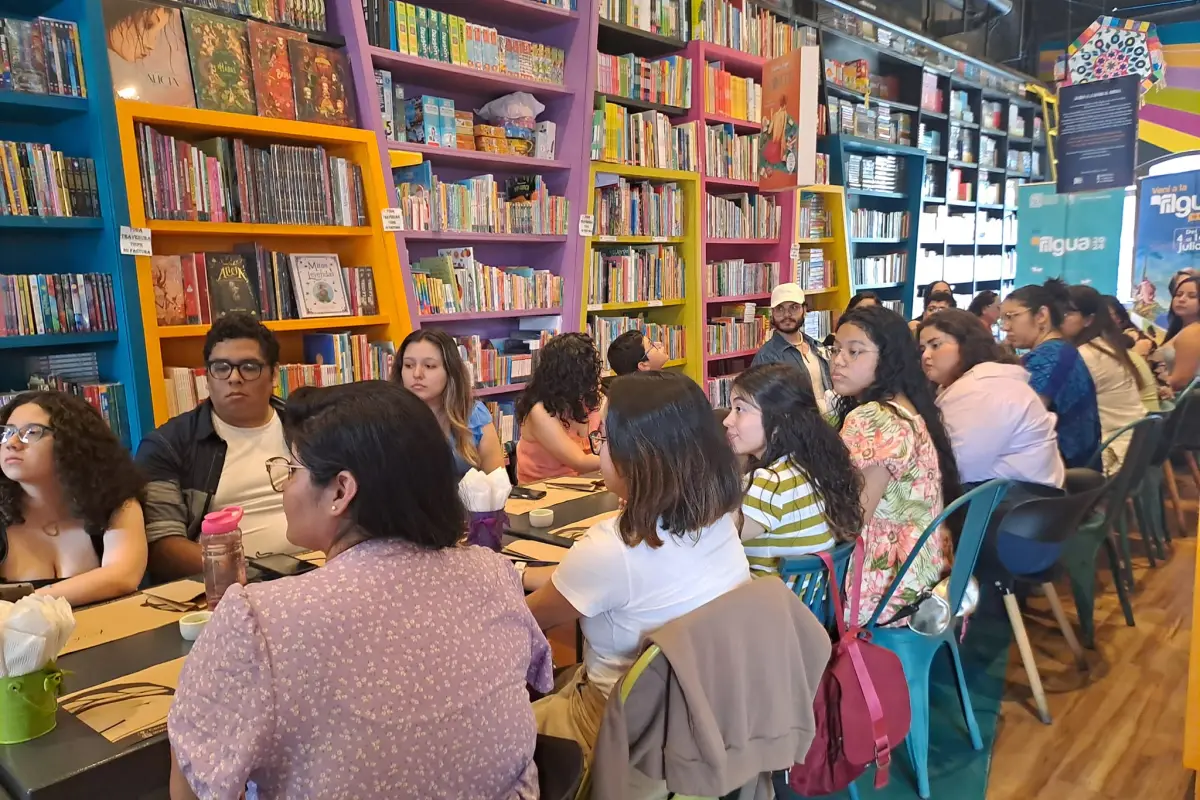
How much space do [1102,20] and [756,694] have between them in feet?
24.9

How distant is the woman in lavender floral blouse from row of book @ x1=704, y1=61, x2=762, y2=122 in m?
4.37

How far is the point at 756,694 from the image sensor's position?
139 cm

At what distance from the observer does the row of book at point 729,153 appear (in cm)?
515

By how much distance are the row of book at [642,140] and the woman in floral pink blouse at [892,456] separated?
2.15m

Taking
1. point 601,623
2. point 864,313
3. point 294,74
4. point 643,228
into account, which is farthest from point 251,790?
point 643,228

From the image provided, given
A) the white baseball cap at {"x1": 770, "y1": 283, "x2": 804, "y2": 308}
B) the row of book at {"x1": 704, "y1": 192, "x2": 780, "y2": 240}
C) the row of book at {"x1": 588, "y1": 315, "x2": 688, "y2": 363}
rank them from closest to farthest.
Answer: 1. the row of book at {"x1": 588, "y1": 315, "x2": 688, "y2": 363}
2. the white baseball cap at {"x1": 770, "y1": 283, "x2": 804, "y2": 308}
3. the row of book at {"x1": 704, "y1": 192, "x2": 780, "y2": 240}

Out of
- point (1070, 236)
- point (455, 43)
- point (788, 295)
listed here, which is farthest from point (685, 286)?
point (1070, 236)

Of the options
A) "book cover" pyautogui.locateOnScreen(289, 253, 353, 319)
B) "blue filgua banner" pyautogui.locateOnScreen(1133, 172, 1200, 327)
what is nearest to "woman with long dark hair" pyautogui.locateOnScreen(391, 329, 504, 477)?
"book cover" pyautogui.locateOnScreen(289, 253, 353, 319)

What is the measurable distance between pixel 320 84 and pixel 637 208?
1.97 metres

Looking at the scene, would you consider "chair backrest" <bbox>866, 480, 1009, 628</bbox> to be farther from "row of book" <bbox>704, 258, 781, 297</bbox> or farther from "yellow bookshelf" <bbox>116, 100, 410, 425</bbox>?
"row of book" <bbox>704, 258, 781, 297</bbox>

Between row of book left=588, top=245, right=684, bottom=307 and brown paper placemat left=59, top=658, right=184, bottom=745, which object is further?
row of book left=588, top=245, right=684, bottom=307

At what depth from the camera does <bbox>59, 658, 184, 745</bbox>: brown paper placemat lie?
1275 millimetres

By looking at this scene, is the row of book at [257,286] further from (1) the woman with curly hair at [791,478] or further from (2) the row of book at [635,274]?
(1) the woman with curly hair at [791,478]

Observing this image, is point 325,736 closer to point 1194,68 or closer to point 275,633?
point 275,633
